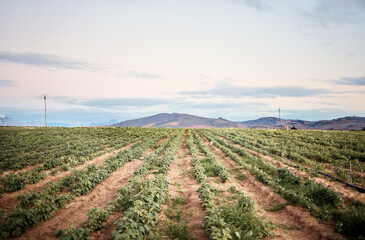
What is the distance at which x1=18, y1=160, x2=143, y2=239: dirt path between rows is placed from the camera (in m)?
5.79

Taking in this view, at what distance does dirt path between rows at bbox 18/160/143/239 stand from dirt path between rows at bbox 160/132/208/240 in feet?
10.2

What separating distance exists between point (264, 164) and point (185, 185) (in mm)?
6492

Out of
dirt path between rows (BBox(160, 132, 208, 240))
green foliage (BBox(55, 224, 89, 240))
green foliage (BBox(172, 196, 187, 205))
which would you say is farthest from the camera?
green foliage (BBox(172, 196, 187, 205))

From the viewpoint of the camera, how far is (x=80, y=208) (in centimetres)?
785

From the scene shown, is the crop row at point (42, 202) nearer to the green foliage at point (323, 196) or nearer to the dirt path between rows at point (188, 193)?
the dirt path between rows at point (188, 193)

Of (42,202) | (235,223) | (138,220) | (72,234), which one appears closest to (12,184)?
(42,202)

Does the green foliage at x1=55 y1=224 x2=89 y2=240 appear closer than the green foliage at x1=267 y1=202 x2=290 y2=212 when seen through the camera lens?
Yes

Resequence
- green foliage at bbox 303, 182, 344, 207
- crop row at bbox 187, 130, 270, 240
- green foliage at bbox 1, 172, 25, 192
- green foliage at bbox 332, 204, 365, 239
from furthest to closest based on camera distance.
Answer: green foliage at bbox 1, 172, 25, 192 < green foliage at bbox 303, 182, 344, 207 < green foliage at bbox 332, 204, 365, 239 < crop row at bbox 187, 130, 270, 240

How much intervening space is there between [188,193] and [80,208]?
16.1ft

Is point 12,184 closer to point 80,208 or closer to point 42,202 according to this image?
point 42,202

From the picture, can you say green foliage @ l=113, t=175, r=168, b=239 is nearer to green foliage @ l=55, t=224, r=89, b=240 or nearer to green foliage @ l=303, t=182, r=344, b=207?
green foliage @ l=55, t=224, r=89, b=240

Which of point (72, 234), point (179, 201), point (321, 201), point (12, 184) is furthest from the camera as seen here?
point (12, 184)

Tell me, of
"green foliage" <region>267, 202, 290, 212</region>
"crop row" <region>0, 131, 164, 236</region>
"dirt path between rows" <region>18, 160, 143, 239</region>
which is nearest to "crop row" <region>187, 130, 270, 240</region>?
"green foliage" <region>267, 202, 290, 212</region>

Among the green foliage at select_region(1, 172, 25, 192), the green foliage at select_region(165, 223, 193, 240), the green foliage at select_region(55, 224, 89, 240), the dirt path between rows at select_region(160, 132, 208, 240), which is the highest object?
the green foliage at select_region(55, 224, 89, 240)
